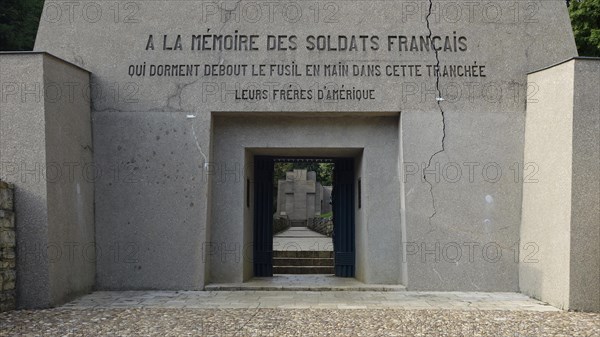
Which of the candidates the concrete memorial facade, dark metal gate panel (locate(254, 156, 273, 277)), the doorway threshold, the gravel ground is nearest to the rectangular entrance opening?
dark metal gate panel (locate(254, 156, 273, 277))

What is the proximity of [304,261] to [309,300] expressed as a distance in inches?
189

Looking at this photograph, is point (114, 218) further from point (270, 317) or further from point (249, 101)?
point (270, 317)

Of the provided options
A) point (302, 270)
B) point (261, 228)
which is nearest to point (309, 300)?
point (261, 228)

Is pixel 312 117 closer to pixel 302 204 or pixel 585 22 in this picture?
pixel 585 22

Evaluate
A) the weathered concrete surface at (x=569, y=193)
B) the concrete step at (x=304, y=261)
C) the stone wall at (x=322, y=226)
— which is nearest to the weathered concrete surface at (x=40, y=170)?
the concrete step at (x=304, y=261)

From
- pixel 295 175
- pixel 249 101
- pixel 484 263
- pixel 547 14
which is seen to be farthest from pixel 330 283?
pixel 295 175

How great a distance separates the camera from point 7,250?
7551 mm

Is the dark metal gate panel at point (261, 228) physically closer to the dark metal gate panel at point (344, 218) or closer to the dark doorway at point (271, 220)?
the dark doorway at point (271, 220)

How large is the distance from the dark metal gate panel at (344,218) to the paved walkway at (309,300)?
215cm

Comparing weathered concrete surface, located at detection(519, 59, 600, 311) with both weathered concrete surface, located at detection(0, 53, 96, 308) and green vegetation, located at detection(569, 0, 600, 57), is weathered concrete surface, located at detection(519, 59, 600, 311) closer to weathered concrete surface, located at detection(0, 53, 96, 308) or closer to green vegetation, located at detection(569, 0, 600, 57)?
weathered concrete surface, located at detection(0, 53, 96, 308)

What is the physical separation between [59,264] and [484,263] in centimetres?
621

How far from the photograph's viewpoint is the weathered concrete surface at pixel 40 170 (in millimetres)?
7844

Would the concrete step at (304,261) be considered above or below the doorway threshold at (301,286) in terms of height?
below

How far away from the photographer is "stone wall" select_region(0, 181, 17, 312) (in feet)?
24.5
